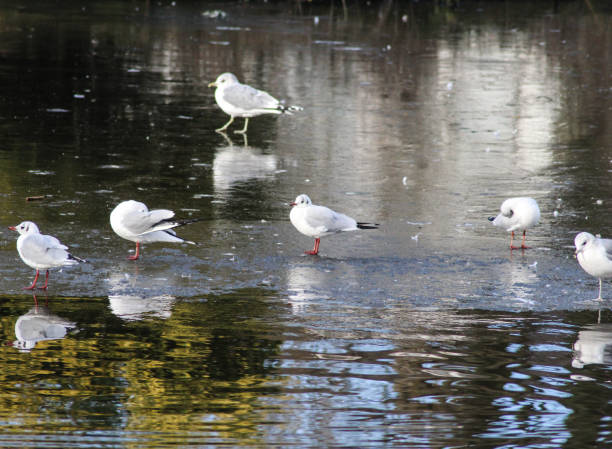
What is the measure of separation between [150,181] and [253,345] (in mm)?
5443

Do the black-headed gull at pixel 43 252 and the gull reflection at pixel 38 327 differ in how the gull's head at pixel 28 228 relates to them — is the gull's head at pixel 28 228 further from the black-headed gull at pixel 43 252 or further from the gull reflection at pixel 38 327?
the gull reflection at pixel 38 327

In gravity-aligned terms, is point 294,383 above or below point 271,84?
below

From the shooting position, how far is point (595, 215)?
433 inches

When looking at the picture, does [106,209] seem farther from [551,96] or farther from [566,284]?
[551,96]

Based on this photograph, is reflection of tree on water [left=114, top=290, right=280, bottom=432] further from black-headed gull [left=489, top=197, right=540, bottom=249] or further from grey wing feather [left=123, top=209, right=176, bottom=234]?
black-headed gull [left=489, top=197, right=540, bottom=249]

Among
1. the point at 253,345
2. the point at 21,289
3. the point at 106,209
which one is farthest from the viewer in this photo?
the point at 106,209

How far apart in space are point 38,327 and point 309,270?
8.49 ft

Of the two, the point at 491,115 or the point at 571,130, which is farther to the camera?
the point at 491,115

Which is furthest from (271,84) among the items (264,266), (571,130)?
(264,266)

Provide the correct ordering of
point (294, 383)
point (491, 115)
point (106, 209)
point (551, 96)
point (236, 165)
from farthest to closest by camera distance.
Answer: point (551, 96)
point (491, 115)
point (236, 165)
point (106, 209)
point (294, 383)

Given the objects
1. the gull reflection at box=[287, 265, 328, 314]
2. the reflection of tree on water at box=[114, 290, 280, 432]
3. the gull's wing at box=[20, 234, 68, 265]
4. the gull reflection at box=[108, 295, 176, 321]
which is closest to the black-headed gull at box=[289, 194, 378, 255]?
the gull reflection at box=[287, 265, 328, 314]

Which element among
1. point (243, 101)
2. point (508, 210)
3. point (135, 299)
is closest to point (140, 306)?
point (135, 299)

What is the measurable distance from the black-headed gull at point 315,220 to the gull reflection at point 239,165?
2.65 meters

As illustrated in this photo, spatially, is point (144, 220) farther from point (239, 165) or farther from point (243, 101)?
point (243, 101)
